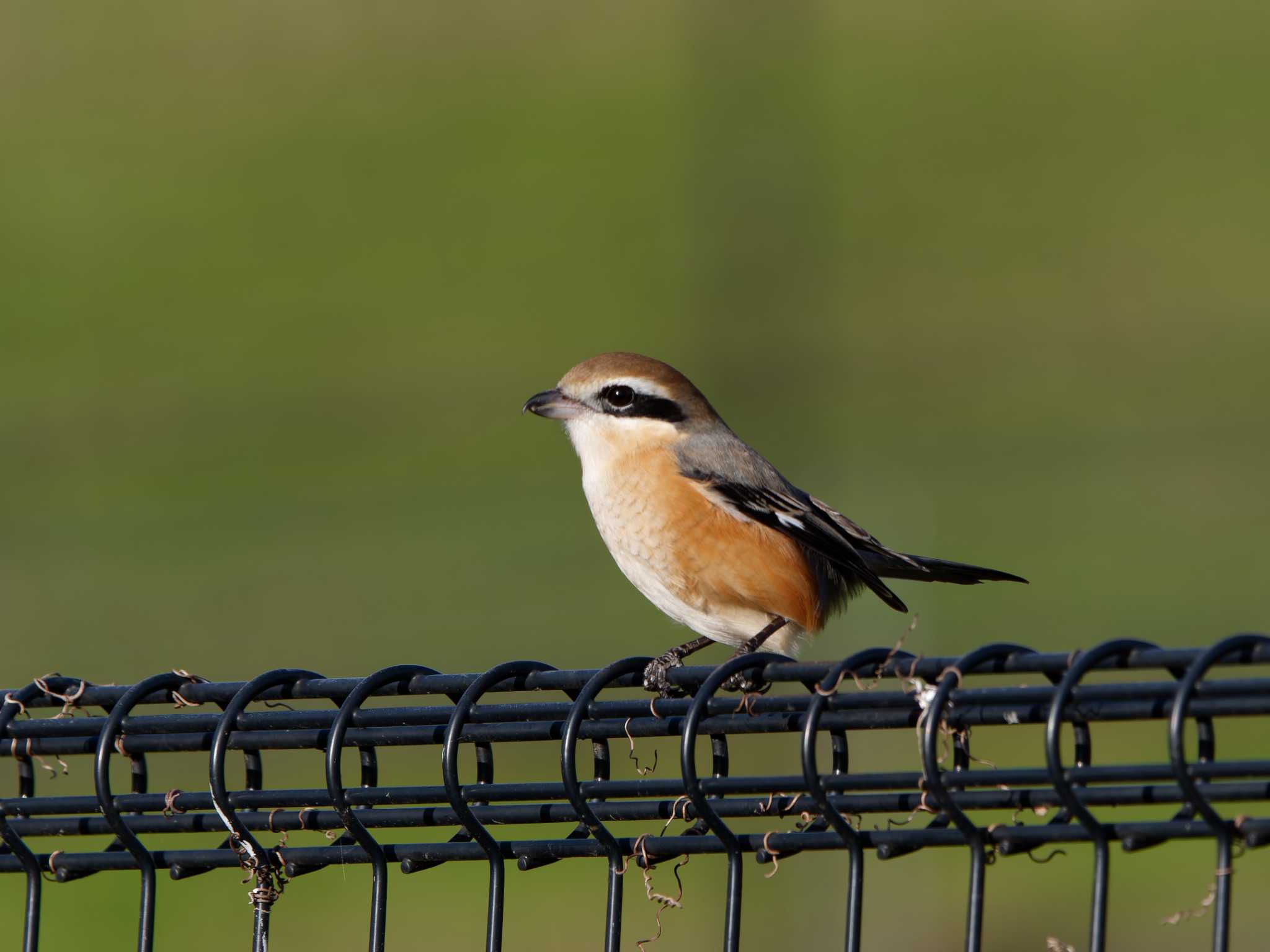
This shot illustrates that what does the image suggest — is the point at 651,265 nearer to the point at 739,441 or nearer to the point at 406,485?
the point at 406,485

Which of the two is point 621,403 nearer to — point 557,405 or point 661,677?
point 557,405

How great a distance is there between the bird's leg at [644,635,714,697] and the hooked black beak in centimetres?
83

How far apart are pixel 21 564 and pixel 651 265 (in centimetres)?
1328

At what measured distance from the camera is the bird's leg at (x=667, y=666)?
2.98 meters

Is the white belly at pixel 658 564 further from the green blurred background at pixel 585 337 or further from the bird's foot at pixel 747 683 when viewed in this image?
the green blurred background at pixel 585 337

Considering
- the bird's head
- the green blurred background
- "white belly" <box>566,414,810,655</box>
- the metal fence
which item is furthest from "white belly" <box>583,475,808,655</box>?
the green blurred background

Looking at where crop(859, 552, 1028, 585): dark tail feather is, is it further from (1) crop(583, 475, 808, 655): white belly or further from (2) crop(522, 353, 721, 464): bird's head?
(2) crop(522, 353, 721, 464): bird's head

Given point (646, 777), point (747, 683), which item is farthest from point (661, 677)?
point (646, 777)

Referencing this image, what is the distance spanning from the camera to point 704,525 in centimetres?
521

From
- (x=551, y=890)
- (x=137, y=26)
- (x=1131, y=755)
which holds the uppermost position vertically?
(x=137, y=26)

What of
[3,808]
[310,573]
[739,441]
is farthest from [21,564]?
[3,808]

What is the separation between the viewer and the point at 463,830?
8.63 ft

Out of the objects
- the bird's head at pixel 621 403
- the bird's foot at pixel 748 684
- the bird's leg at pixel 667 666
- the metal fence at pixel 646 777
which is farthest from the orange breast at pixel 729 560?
the metal fence at pixel 646 777

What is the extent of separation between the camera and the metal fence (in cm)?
206
